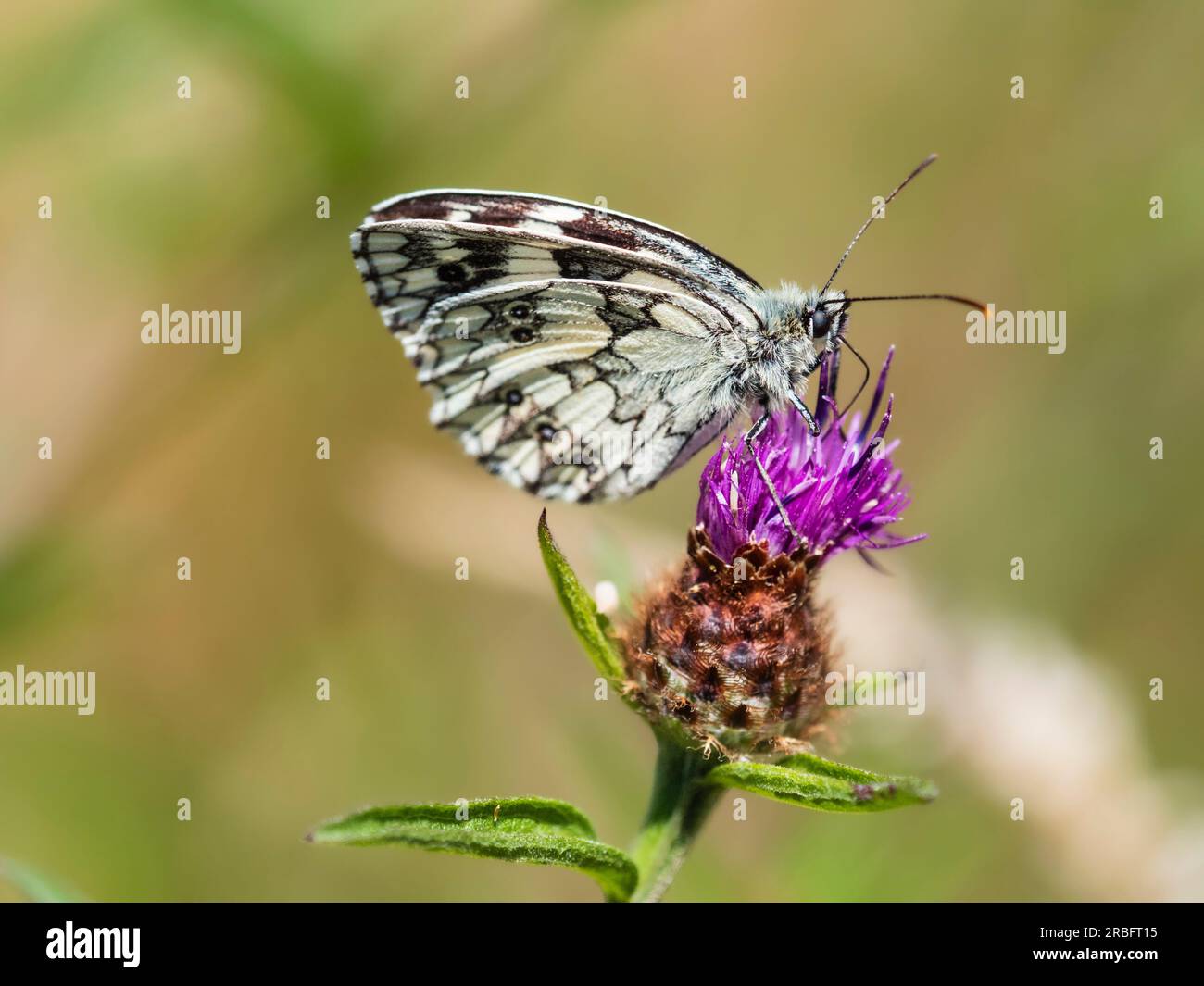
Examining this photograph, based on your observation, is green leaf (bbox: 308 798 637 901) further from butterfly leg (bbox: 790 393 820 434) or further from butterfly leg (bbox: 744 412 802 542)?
butterfly leg (bbox: 790 393 820 434)

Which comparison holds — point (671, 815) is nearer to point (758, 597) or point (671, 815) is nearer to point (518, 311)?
point (758, 597)

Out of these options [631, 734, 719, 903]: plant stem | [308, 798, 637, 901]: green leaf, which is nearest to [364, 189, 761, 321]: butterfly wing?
[631, 734, 719, 903]: plant stem

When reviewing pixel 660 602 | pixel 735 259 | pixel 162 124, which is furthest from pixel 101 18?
pixel 735 259

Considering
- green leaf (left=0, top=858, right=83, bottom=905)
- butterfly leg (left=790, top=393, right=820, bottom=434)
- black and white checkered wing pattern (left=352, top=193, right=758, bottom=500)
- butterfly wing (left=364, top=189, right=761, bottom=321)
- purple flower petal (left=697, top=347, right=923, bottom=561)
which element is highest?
butterfly wing (left=364, top=189, right=761, bottom=321)

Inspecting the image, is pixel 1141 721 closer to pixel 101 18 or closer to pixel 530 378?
pixel 530 378

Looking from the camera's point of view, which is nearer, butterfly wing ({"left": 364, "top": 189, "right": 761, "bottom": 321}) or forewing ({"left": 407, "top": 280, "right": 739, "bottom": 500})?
butterfly wing ({"left": 364, "top": 189, "right": 761, "bottom": 321})

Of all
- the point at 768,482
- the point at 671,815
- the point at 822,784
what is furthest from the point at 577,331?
the point at 822,784

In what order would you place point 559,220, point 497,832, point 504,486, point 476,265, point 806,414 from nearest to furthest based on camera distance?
point 497,832, point 806,414, point 559,220, point 476,265, point 504,486

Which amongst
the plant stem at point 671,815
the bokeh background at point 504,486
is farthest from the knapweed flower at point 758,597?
the bokeh background at point 504,486
